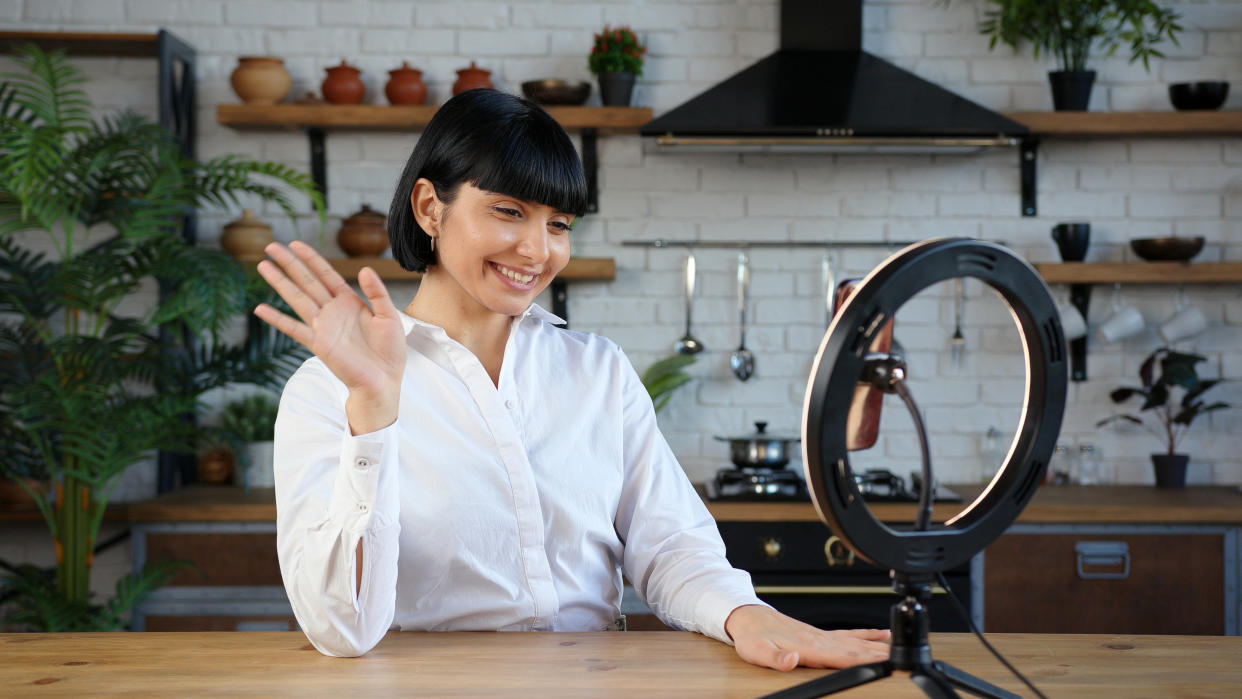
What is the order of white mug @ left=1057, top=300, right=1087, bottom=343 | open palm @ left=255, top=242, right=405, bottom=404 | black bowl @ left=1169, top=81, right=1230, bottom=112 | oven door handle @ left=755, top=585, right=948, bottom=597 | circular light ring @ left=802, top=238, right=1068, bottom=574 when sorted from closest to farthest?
circular light ring @ left=802, top=238, right=1068, bottom=574 < open palm @ left=255, top=242, right=405, bottom=404 < oven door handle @ left=755, top=585, right=948, bottom=597 < black bowl @ left=1169, top=81, right=1230, bottom=112 < white mug @ left=1057, top=300, right=1087, bottom=343

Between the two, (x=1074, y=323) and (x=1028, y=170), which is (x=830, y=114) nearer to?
(x=1028, y=170)

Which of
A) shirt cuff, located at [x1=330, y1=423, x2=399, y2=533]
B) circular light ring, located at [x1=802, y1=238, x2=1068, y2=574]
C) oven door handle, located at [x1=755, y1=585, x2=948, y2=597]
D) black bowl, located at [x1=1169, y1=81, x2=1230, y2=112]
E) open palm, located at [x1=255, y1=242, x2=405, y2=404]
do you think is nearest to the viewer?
circular light ring, located at [x1=802, y1=238, x2=1068, y2=574]

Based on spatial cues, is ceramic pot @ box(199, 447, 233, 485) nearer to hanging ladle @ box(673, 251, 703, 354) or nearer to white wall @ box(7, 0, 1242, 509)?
white wall @ box(7, 0, 1242, 509)

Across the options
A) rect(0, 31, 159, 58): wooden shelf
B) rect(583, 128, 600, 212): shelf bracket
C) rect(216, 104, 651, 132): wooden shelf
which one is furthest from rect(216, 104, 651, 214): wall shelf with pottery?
rect(0, 31, 159, 58): wooden shelf

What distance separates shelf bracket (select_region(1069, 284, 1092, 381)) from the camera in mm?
3480

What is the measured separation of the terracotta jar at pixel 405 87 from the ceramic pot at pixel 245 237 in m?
0.55

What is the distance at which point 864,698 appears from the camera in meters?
1.03

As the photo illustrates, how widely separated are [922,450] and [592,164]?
2.73 m

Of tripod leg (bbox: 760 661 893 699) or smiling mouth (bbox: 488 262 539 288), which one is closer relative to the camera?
tripod leg (bbox: 760 661 893 699)

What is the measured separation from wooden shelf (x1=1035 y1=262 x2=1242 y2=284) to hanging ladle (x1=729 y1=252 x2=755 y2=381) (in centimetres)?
89

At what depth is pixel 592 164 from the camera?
3.49 meters

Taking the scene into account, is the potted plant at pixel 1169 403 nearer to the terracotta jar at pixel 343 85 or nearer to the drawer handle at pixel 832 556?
the drawer handle at pixel 832 556

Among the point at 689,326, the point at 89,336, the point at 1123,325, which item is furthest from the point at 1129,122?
the point at 89,336

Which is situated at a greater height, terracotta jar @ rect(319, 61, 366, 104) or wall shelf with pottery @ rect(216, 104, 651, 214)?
terracotta jar @ rect(319, 61, 366, 104)
